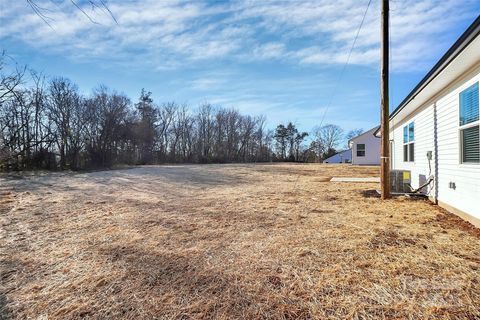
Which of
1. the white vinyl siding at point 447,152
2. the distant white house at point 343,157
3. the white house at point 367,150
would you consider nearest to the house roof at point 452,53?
the white vinyl siding at point 447,152

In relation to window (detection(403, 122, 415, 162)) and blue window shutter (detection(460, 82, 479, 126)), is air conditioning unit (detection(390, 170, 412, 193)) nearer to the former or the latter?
window (detection(403, 122, 415, 162))

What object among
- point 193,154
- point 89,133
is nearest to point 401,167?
point 89,133

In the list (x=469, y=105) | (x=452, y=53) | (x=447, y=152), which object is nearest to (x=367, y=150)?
(x=447, y=152)

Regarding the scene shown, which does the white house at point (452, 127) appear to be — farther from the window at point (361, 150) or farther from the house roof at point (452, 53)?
the window at point (361, 150)

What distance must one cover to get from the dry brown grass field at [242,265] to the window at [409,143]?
3.88 metres

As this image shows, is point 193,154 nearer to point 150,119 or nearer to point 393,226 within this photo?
point 150,119

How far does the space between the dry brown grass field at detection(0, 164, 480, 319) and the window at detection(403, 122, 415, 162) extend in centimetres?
388

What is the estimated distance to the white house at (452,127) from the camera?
496 cm

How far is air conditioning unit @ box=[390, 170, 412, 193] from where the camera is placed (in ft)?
31.2

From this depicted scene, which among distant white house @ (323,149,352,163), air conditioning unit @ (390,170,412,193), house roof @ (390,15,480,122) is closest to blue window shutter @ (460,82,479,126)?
house roof @ (390,15,480,122)

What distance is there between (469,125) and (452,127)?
91 cm

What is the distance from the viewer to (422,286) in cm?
288

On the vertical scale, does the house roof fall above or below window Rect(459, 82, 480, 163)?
above

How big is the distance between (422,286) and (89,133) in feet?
103
